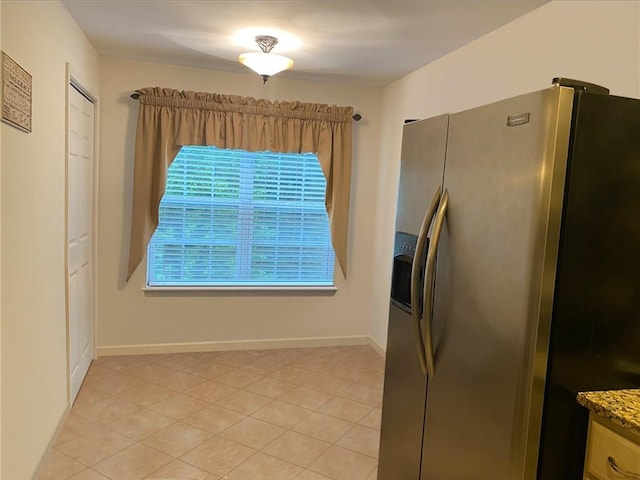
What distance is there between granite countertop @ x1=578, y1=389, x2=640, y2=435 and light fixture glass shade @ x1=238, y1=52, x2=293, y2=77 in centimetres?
248

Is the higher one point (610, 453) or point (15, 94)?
point (15, 94)

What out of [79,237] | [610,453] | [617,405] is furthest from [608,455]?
[79,237]

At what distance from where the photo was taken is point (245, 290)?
13.4 feet

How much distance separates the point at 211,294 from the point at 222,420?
4.47 feet

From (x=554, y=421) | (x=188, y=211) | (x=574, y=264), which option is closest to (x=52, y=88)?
(x=188, y=211)

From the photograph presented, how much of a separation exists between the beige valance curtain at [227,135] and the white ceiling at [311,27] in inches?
13.6

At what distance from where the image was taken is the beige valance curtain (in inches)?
144

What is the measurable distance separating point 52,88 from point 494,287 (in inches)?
90.9

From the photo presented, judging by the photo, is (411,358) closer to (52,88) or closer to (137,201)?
(52,88)

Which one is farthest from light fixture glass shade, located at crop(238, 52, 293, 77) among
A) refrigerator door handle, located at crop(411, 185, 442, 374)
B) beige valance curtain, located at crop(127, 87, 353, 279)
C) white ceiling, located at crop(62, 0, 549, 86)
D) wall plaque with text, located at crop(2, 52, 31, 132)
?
refrigerator door handle, located at crop(411, 185, 442, 374)

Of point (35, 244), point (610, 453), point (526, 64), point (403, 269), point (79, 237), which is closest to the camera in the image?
point (610, 453)

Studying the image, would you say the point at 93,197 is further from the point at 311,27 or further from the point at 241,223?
the point at 311,27

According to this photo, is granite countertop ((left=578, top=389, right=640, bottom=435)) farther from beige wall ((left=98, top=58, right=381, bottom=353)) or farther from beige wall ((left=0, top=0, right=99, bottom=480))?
beige wall ((left=98, top=58, right=381, bottom=353))

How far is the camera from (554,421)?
4.29 ft
